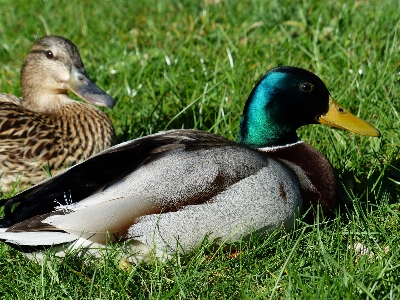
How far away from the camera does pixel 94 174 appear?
361 centimetres

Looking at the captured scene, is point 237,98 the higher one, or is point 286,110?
point 286,110

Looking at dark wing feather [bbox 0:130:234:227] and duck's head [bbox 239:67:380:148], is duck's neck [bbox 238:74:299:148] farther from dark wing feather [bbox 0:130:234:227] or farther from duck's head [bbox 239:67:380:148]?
dark wing feather [bbox 0:130:234:227]

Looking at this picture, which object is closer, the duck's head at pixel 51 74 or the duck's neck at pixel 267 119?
the duck's neck at pixel 267 119

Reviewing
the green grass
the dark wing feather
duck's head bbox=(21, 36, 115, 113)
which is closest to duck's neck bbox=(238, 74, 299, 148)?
the dark wing feather

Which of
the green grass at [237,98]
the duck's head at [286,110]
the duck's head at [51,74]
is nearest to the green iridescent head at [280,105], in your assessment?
the duck's head at [286,110]

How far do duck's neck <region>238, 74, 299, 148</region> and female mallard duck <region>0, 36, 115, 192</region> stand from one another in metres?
1.20

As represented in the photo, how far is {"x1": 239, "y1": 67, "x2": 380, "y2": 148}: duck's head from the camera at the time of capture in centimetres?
410

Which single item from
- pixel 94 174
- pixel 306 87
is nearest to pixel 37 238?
pixel 94 174

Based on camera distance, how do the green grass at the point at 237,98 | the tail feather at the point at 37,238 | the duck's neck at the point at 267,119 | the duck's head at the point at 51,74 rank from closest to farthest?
1. the green grass at the point at 237,98
2. the tail feather at the point at 37,238
3. the duck's neck at the point at 267,119
4. the duck's head at the point at 51,74

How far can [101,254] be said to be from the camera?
3465 millimetres

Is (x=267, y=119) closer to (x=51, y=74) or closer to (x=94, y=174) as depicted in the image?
(x=94, y=174)

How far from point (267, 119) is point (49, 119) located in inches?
65.6

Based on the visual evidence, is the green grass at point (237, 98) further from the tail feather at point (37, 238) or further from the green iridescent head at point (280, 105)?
the green iridescent head at point (280, 105)

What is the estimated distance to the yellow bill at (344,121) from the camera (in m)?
4.16
